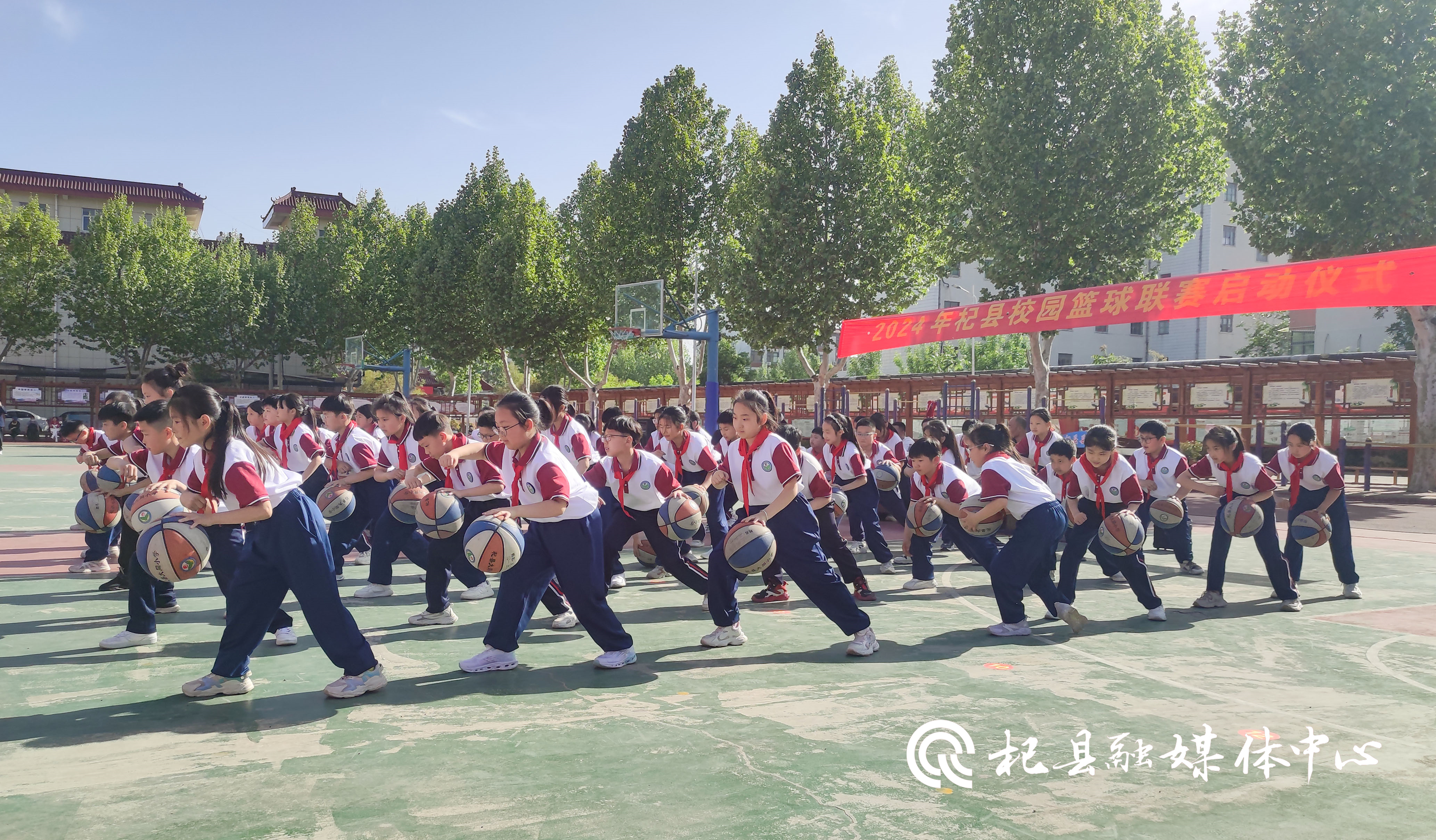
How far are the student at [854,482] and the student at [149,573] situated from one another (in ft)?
19.0

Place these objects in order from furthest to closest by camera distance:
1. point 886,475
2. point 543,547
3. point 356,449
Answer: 1. point 886,475
2. point 356,449
3. point 543,547

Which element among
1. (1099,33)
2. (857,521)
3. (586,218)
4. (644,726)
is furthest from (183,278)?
(644,726)

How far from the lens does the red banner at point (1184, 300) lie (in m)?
13.3

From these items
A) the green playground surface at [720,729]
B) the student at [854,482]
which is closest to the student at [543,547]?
the green playground surface at [720,729]

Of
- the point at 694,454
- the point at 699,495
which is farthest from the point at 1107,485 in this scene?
the point at 694,454

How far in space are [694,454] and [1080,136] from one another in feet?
54.4

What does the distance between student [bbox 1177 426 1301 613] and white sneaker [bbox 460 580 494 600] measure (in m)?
6.14

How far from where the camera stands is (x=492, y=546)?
18.8ft

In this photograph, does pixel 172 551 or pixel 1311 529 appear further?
pixel 1311 529

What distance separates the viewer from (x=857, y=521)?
Result: 37.7 ft

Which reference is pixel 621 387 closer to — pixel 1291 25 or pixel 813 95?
pixel 813 95

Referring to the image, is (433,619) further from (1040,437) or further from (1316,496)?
(1316,496)

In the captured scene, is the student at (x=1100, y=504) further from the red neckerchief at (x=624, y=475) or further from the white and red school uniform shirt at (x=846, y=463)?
the red neckerchief at (x=624, y=475)

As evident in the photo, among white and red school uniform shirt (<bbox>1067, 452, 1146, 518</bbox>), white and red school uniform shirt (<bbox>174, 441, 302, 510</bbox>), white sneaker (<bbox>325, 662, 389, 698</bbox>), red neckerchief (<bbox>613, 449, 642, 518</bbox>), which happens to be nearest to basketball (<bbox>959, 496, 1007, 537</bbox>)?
white and red school uniform shirt (<bbox>1067, 452, 1146, 518</bbox>)
